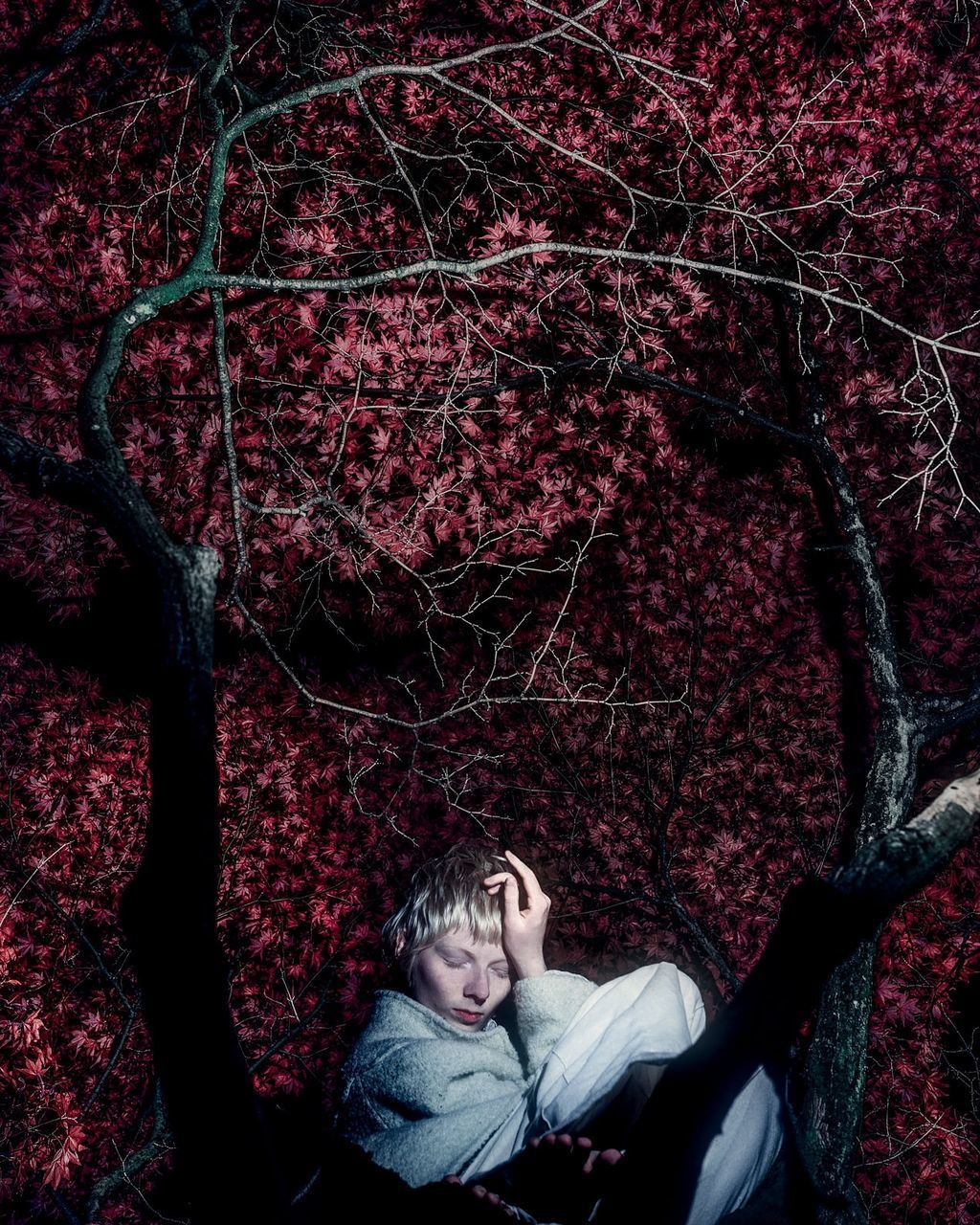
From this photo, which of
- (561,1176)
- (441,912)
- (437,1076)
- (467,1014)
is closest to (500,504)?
(441,912)

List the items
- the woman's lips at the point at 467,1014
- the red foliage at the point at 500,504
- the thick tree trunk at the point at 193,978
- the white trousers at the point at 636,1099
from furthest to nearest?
the red foliage at the point at 500,504 → the woman's lips at the point at 467,1014 → the white trousers at the point at 636,1099 → the thick tree trunk at the point at 193,978

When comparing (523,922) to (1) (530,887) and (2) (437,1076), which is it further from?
(2) (437,1076)

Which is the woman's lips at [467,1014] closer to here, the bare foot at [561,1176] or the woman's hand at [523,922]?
the woman's hand at [523,922]

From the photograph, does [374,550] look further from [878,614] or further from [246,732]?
[878,614]

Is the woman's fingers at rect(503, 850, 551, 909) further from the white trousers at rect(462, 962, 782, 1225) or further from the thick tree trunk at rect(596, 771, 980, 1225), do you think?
the thick tree trunk at rect(596, 771, 980, 1225)

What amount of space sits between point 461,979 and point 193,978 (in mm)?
1724

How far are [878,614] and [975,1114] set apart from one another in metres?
3.33

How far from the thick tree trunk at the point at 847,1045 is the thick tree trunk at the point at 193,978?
285 cm

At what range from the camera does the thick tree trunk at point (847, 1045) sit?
348cm

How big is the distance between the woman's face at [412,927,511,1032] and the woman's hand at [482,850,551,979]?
10 centimetres

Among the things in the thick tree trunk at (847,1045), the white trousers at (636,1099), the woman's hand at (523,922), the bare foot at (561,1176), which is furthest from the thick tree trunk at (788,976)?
the thick tree trunk at (847,1045)

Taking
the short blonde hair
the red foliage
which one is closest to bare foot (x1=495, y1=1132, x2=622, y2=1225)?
the short blonde hair

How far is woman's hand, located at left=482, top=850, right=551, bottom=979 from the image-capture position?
348 centimetres

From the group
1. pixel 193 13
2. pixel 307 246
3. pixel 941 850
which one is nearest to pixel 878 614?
pixel 941 850
